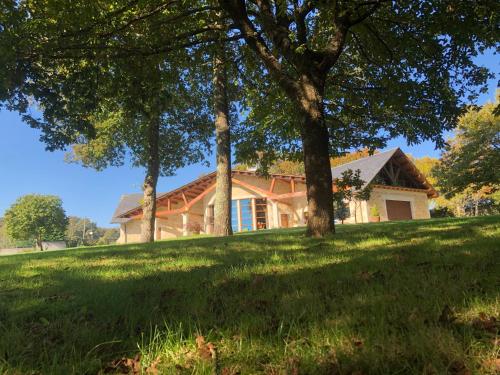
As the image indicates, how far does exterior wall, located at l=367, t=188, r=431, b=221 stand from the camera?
29594 mm

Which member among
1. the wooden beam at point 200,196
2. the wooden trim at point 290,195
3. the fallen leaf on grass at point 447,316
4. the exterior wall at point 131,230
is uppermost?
the wooden beam at point 200,196

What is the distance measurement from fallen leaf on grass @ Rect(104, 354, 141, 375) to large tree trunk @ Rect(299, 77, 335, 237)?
6355 millimetres

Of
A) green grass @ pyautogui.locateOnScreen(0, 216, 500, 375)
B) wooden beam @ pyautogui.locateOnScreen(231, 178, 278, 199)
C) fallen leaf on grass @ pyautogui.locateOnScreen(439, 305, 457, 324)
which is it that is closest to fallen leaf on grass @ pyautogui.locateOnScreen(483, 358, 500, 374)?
green grass @ pyautogui.locateOnScreen(0, 216, 500, 375)

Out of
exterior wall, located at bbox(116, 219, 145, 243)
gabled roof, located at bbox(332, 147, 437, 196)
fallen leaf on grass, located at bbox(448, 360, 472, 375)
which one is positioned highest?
gabled roof, located at bbox(332, 147, 437, 196)

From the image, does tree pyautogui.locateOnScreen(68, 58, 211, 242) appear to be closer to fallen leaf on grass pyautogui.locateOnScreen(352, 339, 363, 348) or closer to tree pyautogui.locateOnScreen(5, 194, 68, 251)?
fallen leaf on grass pyautogui.locateOnScreen(352, 339, 363, 348)

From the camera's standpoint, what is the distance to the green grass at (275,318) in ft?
6.53

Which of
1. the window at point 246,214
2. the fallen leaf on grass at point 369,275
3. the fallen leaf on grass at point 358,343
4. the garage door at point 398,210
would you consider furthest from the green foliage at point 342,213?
the fallen leaf on grass at point 358,343

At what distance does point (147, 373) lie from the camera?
1997 mm

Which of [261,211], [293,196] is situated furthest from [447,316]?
[261,211]

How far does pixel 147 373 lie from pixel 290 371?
0.76m

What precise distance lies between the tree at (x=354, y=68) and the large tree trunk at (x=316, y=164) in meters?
0.02

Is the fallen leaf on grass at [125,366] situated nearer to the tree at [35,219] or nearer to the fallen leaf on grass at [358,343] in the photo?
the fallen leaf on grass at [358,343]

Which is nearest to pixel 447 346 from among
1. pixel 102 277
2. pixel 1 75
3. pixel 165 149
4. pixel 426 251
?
pixel 426 251

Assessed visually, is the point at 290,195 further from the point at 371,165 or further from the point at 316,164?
the point at 316,164
